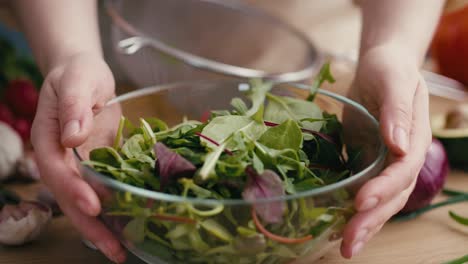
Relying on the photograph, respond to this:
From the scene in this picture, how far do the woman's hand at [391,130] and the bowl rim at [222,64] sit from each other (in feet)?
0.91

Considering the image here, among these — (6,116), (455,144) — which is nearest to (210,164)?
(455,144)

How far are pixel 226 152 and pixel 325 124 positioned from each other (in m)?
0.19

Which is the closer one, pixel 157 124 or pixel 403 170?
pixel 403 170

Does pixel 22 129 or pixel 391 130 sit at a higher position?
pixel 391 130

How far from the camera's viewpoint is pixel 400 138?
728 mm

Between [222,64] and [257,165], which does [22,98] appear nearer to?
[222,64]

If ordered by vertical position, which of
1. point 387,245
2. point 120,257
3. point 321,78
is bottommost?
point 387,245

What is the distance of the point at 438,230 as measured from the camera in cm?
94

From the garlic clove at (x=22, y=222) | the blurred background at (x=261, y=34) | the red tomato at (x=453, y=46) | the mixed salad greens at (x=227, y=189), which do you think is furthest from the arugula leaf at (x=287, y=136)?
the red tomato at (x=453, y=46)

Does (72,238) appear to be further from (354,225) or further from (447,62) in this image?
(447,62)

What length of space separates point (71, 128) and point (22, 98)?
648 mm

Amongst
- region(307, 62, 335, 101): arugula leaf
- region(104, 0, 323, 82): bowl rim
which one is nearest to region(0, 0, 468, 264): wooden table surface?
region(307, 62, 335, 101): arugula leaf

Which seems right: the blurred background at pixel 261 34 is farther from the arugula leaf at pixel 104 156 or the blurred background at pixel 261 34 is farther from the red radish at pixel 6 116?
the arugula leaf at pixel 104 156

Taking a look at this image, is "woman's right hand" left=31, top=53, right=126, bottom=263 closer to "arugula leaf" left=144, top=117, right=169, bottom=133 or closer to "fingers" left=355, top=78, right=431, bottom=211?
"arugula leaf" left=144, top=117, right=169, bottom=133
